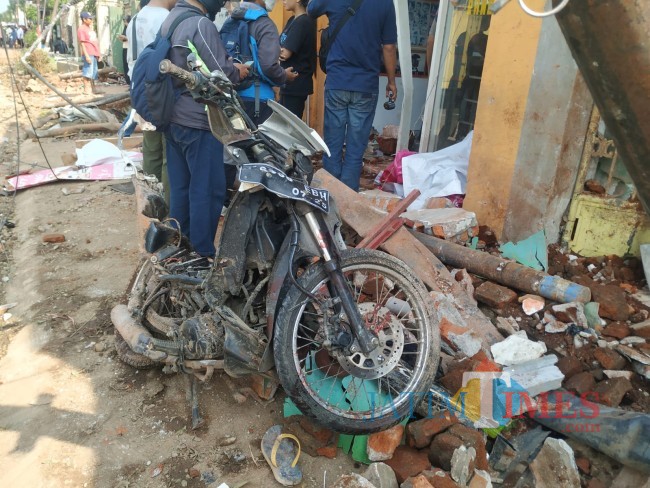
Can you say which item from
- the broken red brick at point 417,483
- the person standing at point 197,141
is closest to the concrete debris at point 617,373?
the broken red brick at point 417,483

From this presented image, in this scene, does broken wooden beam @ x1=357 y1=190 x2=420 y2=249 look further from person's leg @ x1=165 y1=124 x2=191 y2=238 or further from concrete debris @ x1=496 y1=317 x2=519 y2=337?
person's leg @ x1=165 y1=124 x2=191 y2=238

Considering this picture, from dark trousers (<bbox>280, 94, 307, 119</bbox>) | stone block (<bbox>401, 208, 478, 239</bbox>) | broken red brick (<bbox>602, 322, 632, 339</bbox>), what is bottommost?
broken red brick (<bbox>602, 322, 632, 339</bbox>)

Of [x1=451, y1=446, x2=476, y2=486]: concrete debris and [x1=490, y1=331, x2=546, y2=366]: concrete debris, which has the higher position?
[x1=490, y1=331, x2=546, y2=366]: concrete debris

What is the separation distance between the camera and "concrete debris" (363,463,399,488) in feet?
7.48

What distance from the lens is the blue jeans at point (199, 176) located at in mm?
3869

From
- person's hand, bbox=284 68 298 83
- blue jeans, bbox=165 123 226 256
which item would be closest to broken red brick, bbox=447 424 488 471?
blue jeans, bbox=165 123 226 256

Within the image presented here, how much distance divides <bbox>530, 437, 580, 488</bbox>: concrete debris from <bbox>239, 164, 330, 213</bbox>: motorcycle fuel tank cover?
1543mm

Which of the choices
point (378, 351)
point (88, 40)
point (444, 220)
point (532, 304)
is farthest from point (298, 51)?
point (88, 40)

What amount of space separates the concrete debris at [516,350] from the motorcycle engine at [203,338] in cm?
163

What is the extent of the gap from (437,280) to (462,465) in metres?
1.64

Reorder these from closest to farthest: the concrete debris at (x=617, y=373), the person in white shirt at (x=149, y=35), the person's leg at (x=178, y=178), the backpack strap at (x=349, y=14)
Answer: the concrete debris at (x=617, y=373) < the person's leg at (x=178, y=178) < the person in white shirt at (x=149, y=35) < the backpack strap at (x=349, y=14)

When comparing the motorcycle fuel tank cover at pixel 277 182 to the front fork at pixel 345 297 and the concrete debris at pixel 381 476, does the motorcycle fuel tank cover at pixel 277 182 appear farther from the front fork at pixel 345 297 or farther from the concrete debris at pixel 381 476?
the concrete debris at pixel 381 476

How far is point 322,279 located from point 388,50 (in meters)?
3.44

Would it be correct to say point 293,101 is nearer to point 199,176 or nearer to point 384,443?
point 199,176
